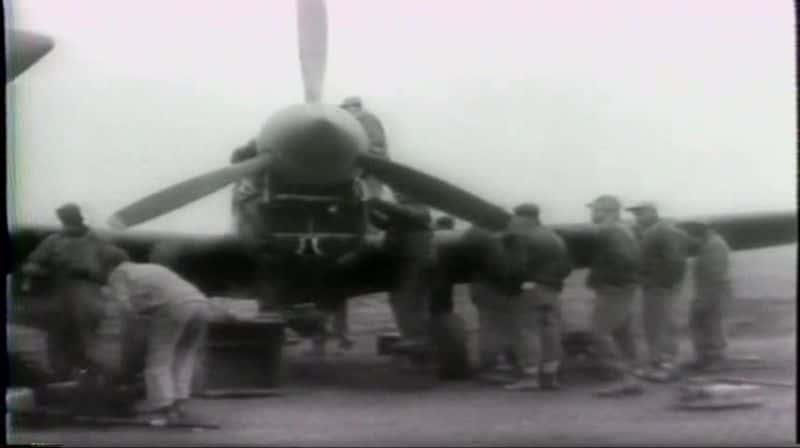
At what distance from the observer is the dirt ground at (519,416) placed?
4.90m

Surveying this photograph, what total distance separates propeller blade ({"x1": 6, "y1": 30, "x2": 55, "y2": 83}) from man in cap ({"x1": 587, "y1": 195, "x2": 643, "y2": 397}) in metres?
2.52

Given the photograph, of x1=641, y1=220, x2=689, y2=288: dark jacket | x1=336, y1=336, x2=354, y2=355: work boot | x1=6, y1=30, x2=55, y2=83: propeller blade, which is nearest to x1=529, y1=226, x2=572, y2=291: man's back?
x1=641, y1=220, x2=689, y2=288: dark jacket

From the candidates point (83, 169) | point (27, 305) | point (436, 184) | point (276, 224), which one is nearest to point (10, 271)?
point (27, 305)

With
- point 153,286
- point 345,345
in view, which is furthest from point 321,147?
point 153,286

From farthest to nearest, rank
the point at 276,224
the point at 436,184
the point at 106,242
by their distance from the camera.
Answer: the point at 276,224, the point at 436,184, the point at 106,242

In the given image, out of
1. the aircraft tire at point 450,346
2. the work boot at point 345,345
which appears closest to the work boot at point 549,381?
the aircraft tire at point 450,346

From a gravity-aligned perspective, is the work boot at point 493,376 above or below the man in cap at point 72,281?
below

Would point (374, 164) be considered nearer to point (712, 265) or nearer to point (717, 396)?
point (712, 265)

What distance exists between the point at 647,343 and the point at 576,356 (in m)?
0.33

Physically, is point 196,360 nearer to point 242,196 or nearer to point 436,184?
point 242,196

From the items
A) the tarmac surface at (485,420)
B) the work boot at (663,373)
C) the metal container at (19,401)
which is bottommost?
the tarmac surface at (485,420)

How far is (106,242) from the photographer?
4949 millimetres

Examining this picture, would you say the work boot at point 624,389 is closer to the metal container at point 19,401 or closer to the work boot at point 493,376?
the work boot at point 493,376

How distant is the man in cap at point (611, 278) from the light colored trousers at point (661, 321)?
0.22 feet
